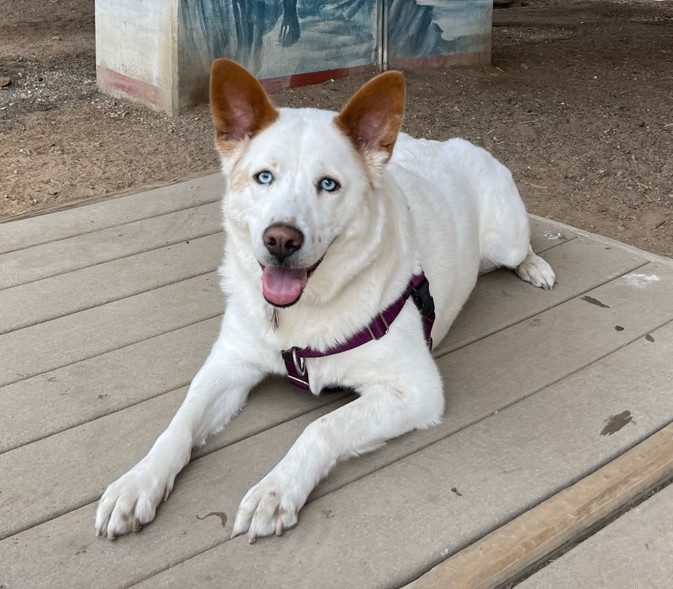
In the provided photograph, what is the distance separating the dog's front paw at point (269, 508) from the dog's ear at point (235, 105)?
98cm

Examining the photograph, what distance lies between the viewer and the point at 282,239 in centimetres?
189

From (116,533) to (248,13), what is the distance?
4.98m

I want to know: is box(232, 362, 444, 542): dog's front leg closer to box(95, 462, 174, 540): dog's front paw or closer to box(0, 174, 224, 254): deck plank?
box(95, 462, 174, 540): dog's front paw

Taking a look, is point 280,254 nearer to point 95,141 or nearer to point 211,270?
point 211,270

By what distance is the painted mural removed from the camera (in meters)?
5.75

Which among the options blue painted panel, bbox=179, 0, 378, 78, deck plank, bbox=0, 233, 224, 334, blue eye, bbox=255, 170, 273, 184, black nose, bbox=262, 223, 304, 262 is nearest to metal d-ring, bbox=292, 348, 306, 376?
black nose, bbox=262, 223, 304, 262

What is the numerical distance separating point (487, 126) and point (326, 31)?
162 cm

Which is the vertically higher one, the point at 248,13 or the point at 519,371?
the point at 248,13

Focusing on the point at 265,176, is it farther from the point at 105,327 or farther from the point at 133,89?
the point at 133,89

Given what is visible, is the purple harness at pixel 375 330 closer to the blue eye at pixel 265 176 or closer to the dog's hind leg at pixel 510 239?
the blue eye at pixel 265 176

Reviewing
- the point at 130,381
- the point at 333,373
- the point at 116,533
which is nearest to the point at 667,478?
the point at 333,373

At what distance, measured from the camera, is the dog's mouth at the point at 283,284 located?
1995 mm

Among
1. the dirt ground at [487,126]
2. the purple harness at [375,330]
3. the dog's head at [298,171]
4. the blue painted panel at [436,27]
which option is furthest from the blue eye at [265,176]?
the blue painted panel at [436,27]

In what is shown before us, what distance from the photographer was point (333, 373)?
2.23 meters
